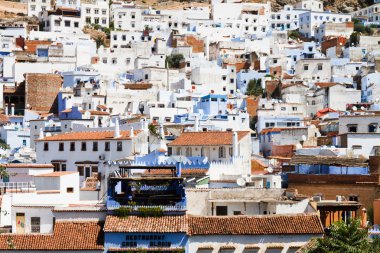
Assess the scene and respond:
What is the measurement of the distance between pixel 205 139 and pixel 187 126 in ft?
42.6

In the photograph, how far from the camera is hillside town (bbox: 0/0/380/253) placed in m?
27.9

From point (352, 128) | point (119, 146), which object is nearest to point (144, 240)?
point (119, 146)

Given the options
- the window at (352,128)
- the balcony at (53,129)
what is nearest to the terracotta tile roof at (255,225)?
the window at (352,128)

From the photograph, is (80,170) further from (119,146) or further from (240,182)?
(240,182)

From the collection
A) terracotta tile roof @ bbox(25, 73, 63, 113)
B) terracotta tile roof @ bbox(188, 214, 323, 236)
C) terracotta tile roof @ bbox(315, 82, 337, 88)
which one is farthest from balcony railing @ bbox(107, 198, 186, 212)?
terracotta tile roof @ bbox(25, 73, 63, 113)

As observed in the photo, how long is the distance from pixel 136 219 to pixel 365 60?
63318 millimetres

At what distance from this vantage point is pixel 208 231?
27734 mm

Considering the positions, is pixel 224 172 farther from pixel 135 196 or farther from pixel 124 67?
pixel 124 67

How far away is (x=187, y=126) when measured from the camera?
58.3m

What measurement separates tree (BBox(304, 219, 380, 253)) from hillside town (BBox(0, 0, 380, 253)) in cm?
9

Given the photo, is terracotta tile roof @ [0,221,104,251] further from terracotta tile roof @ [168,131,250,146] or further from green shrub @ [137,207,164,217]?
terracotta tile roof @ [168,131,250,146]

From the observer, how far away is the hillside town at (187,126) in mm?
27891

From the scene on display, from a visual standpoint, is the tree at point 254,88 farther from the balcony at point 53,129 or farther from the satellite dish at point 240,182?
the satellite dish at point 240,182

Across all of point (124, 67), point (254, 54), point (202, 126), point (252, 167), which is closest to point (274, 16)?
point (254, 54)
